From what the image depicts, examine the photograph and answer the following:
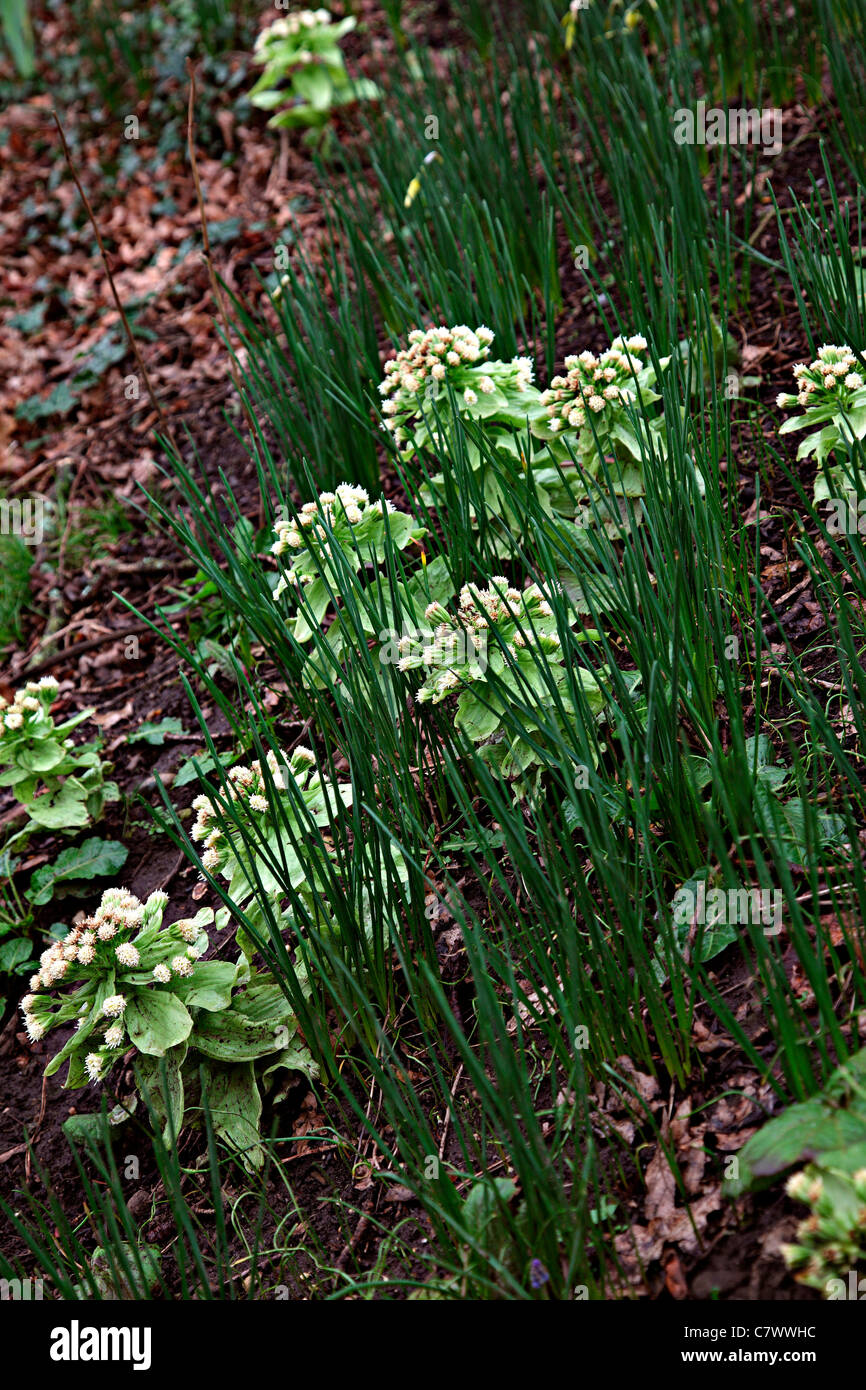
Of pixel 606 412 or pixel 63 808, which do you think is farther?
pixel 63 808

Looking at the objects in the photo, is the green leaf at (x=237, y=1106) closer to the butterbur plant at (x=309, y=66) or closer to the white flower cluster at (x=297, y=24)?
the butterbur plant at (x=309, y=66)

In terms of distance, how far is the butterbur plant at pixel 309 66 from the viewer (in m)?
4.43

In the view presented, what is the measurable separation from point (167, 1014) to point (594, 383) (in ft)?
4.85

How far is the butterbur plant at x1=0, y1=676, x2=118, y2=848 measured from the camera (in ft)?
8.06

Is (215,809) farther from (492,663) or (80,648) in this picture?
(80,648)

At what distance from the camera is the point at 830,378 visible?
201 cm

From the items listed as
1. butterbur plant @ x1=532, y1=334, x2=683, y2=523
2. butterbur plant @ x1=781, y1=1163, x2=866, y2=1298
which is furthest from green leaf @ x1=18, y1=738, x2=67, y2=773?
butterbur plant @ x1=781, y1=1163, x2=866, y2=1298

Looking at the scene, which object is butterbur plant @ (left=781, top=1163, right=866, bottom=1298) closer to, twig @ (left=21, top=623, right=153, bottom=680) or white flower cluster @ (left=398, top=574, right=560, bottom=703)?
white flower cluster @ (left=398, top=574, right=560, bottom=703)

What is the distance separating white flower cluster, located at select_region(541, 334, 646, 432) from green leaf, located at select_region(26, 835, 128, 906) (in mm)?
1490

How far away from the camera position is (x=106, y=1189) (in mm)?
1888

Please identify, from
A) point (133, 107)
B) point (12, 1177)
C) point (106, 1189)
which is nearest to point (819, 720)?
point (106, 1189)

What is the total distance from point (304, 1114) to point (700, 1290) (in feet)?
2.78

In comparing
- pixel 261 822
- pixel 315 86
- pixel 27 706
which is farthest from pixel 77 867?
pixel 315 86

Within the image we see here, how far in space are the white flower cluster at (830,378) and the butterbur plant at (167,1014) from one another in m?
1.53
